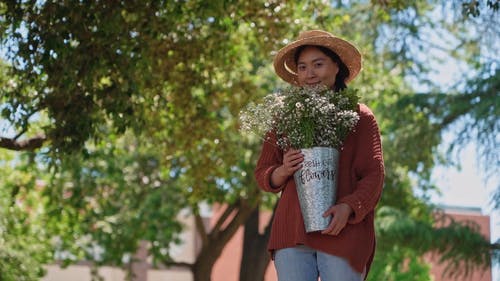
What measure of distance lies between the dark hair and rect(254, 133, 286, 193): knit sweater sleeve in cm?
38

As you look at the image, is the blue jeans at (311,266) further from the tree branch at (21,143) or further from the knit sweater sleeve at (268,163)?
the tree branch at (21,143)

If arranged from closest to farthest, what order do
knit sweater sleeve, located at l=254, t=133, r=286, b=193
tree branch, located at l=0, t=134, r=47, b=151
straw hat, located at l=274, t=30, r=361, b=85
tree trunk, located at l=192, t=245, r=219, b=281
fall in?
knit sweater sleeve, located at l=254, t=133, r=286, b=193 → straw hat, located at l=274, t=30, r=361, b=85 → tree branch, located at l=0, t=134, r=47, b=151 → tree trunk, located at l=192, t=245, r=219, b=281

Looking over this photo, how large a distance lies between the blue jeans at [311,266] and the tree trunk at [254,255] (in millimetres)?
15207

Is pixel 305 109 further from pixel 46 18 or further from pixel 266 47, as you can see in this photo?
pixel 266 47

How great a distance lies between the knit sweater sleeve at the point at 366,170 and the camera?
4.35 meters

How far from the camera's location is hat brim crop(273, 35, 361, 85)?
186 inches

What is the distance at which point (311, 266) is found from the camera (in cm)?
442

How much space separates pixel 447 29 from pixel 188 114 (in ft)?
29.4

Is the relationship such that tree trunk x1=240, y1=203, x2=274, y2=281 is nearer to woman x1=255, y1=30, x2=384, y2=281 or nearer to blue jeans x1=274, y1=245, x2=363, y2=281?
woman x1=255, y1=30, x2=384, y2=281

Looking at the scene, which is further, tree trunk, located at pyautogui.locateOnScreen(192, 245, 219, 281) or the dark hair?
tree trunk, located at pyautogui.locateOnScreen(192, 245, 219, 281)

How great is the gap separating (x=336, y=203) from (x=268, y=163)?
1.41 feet

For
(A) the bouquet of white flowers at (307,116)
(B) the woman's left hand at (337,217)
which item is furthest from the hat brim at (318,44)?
(B) the woman's left hand at (337,217)

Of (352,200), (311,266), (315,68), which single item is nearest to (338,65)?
(315,68)

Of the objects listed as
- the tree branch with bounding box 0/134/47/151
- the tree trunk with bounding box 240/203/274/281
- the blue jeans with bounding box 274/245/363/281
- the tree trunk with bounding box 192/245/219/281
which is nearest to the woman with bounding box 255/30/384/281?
the blue jeans with bounding box 274/245/363/281
